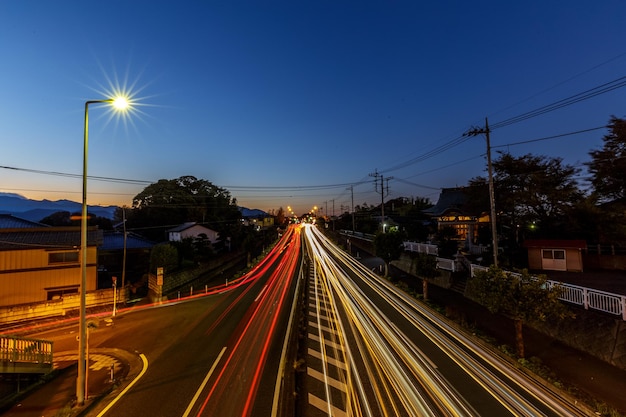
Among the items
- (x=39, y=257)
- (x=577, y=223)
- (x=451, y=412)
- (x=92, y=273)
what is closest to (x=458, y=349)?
(x=451, y=412)

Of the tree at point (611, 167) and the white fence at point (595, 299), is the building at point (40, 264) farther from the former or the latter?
the tree at point (611, 167)

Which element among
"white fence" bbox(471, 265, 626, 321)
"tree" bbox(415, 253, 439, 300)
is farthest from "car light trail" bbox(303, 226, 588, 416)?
"white fence" bbox(471, 265, 626, 321)

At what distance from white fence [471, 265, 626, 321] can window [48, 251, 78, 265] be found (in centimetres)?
3212

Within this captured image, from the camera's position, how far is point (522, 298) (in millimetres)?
11938

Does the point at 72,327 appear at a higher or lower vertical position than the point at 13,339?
lower

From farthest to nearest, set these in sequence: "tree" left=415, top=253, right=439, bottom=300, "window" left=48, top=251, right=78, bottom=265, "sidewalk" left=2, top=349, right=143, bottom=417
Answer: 1. "window" left=48, top=251, right=78, bottom=265
2. "tree" left=415, top=253, right=439, bottom=300
3. "sidewalk" left=2, top=349, right=143, bottom=417

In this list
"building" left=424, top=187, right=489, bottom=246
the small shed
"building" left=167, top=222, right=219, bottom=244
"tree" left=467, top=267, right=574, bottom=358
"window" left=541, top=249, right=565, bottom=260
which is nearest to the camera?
"tree" left=467, top=267, right=574, bottom=358

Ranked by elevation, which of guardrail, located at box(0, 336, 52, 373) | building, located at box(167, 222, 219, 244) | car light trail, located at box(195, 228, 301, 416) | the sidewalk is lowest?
the sidewalk

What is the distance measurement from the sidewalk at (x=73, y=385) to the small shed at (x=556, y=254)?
25.9m

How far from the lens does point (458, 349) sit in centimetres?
1333

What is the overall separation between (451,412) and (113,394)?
11697 mm

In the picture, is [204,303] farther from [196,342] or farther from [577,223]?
[577,223]

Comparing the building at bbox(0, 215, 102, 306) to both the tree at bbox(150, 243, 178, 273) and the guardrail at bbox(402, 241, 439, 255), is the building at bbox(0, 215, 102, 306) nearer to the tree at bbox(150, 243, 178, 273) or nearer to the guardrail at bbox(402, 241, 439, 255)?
the tree at bbox(150, 243, 178, 273)

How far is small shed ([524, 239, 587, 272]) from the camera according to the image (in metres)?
20.4
